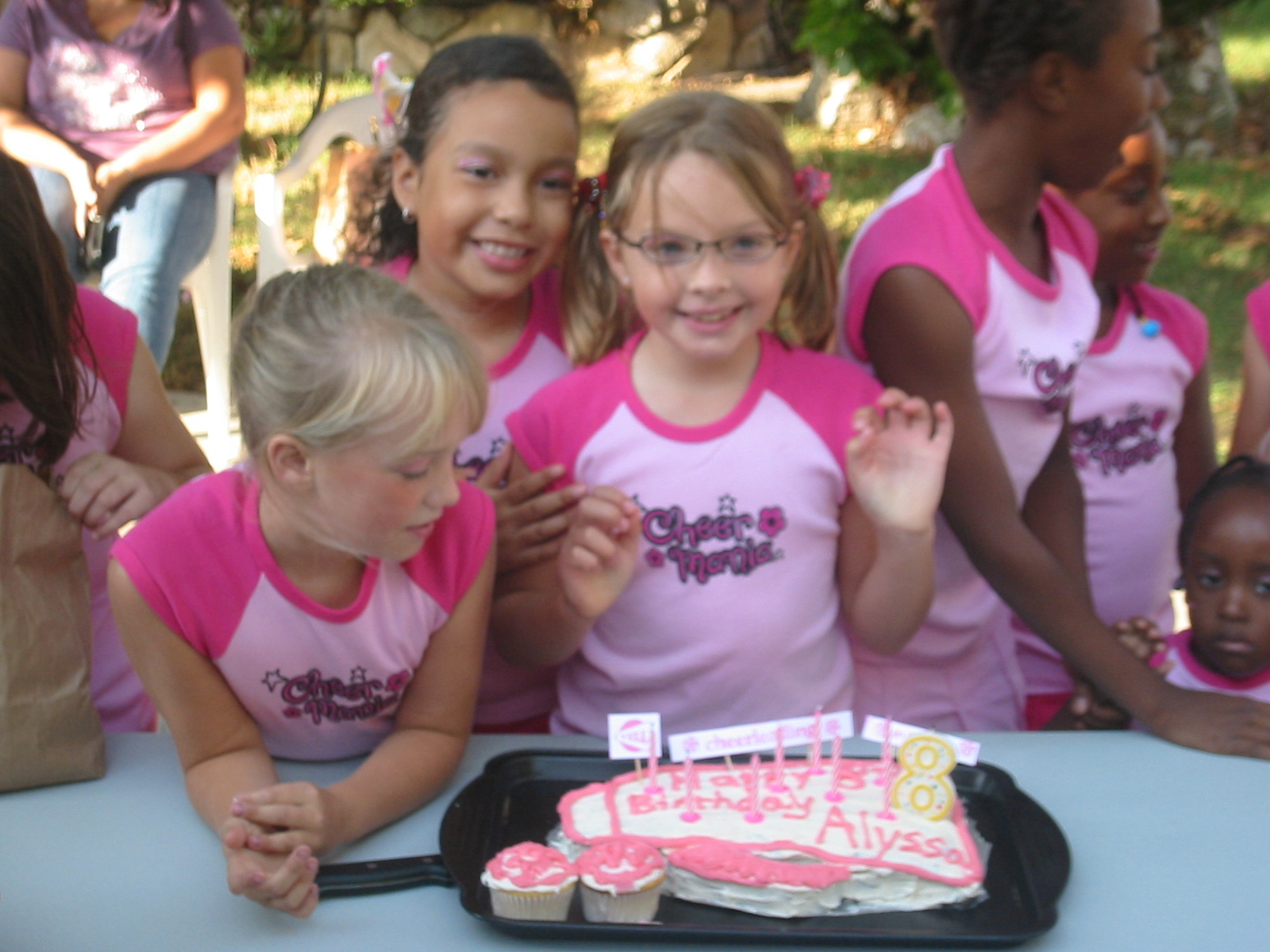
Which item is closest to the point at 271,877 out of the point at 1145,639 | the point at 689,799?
the point at 689,799

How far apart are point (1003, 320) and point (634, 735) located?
2.43 ft

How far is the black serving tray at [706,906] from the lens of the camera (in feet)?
3.30

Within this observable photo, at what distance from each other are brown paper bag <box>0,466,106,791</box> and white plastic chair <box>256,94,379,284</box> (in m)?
1.98

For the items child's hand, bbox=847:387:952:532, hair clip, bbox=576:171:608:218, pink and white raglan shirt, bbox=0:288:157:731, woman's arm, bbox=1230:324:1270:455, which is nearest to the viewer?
child's hand, bbox=847:387:952:532

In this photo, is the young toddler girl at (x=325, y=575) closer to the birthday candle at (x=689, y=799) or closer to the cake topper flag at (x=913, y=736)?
the birthday candle at (x=689, y=799)

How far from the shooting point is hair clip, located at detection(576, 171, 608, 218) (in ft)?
5.15

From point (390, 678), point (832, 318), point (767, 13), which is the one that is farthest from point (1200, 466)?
point (767, 13)

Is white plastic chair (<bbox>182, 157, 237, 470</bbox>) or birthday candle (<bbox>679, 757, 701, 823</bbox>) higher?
birthday candle (<bbox>679, 757, 701, 823</bbox>)

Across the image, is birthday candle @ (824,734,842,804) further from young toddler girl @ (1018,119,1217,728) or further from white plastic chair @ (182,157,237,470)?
white plastic chair @ (182,157,237,470)

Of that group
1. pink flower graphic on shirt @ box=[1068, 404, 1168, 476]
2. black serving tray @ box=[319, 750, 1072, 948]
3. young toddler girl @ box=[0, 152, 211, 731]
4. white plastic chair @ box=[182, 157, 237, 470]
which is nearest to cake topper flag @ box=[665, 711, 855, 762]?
black serving tray @ box=[319, 750, 1072, 948]

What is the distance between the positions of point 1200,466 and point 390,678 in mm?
1361

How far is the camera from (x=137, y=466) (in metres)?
1.46

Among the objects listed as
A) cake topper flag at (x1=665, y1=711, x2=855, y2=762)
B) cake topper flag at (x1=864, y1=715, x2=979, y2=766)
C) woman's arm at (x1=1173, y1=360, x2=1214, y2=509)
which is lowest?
woman's arm at (x1=1173, y1=360, x2=1214, y2=509)

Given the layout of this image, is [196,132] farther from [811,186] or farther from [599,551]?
[599,551]
